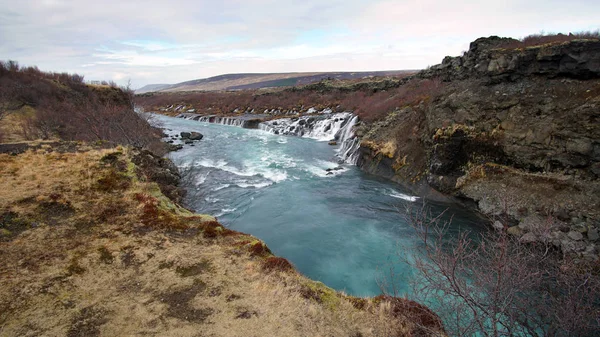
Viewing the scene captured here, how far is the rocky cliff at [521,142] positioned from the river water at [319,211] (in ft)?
6.27

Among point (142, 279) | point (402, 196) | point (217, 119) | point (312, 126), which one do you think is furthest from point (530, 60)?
point (217, 119)

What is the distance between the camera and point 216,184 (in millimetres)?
22047

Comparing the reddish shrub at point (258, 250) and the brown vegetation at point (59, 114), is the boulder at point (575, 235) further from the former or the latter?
the brown vegetation at point (59, 114)

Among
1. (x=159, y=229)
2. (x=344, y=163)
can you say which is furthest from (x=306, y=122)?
(x=159, y=229)

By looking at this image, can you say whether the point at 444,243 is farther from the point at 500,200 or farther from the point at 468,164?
the point at 468,164

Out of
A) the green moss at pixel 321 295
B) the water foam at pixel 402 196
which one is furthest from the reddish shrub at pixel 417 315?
the water foam at pixel 402 196

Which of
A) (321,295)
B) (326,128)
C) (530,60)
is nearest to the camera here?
(321,295)

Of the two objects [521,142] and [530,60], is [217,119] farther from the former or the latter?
[521,142]

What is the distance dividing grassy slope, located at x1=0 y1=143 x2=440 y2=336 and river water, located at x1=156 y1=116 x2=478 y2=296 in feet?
7.65

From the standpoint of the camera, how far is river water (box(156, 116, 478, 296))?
42.5 ft

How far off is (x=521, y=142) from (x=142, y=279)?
60.4 ft

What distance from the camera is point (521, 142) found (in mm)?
16469

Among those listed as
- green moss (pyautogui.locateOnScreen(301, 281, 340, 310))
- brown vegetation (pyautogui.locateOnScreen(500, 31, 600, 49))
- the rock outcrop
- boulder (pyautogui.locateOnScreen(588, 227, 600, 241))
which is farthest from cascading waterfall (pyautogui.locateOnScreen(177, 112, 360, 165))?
green moss (pyautogui.locateOnScreen(301, 281, 340, 310))

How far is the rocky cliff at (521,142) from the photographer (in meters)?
13.4
